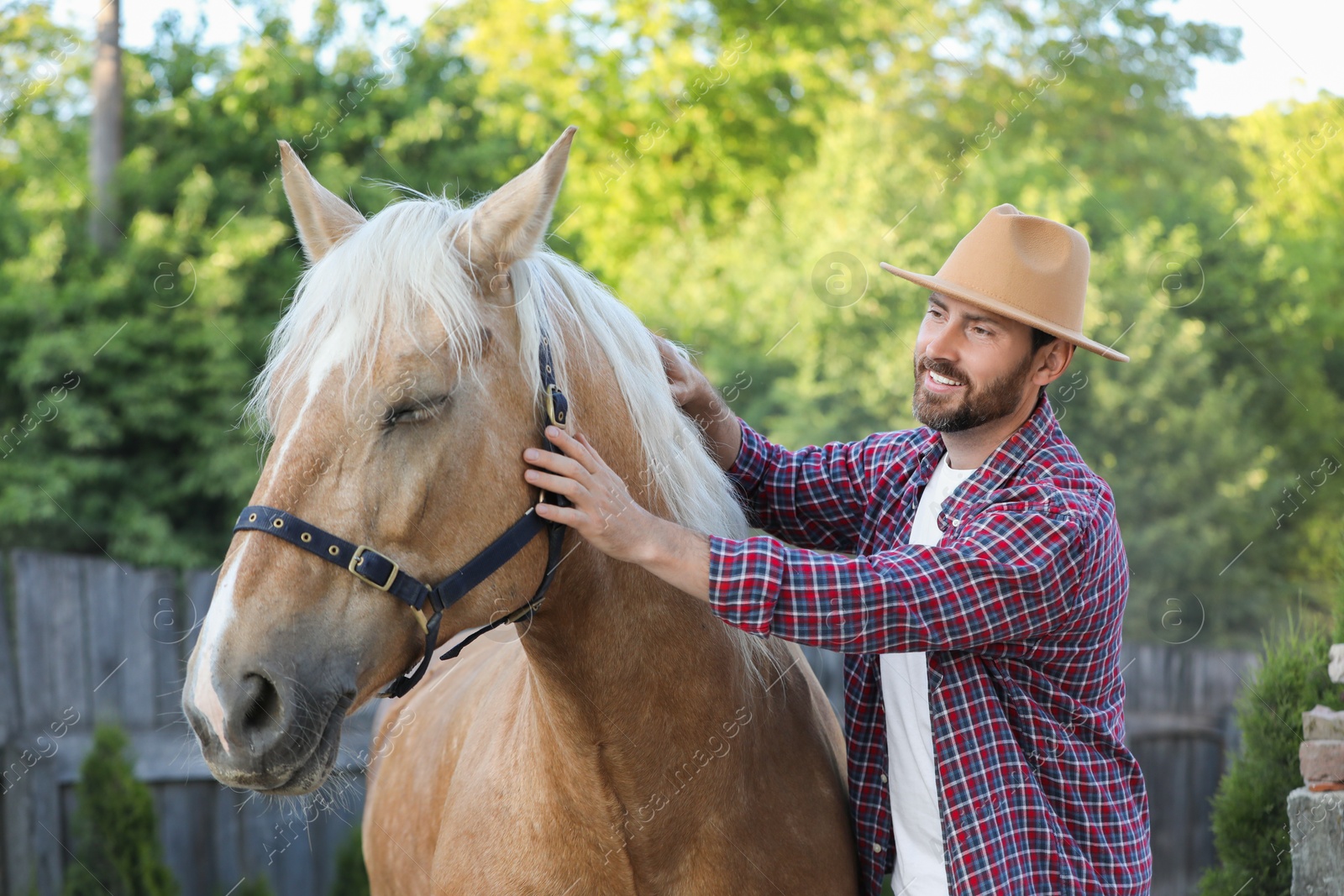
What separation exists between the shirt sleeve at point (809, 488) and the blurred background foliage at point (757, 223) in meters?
1.01

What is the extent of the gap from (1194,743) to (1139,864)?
685 centimetres

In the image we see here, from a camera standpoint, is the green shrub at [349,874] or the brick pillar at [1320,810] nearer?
the brick pillar at [1320,810]

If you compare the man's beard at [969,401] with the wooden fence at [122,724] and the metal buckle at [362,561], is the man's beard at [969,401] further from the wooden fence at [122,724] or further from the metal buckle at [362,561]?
the wooden fence at [122,724]

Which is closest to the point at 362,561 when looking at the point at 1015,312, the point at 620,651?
the point at 620,651

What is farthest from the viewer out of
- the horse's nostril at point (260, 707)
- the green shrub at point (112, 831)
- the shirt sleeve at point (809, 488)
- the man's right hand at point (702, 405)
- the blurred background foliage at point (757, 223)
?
the blurred background foliage at point (757, 223)

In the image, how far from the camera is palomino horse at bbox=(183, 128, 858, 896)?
5.27 feet

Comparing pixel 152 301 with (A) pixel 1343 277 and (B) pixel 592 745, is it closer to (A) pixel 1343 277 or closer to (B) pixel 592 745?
(B) pixel 592 745

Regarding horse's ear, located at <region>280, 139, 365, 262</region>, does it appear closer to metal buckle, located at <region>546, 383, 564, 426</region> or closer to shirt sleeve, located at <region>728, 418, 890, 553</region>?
metal buckle, located at <region>546, 383, 564, 426</region>

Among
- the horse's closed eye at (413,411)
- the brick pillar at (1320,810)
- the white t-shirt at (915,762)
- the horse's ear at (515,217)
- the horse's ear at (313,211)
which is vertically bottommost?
the brick pillar at (1320,810)

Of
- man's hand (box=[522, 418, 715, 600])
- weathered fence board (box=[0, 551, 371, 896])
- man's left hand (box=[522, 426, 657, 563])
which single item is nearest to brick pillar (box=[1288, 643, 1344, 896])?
man's hand (box=[522, 418, 715, 600])

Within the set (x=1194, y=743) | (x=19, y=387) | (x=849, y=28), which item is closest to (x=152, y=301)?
(x=19, y=387)

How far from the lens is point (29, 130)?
8.39 metres

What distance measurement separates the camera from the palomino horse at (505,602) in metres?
1.61

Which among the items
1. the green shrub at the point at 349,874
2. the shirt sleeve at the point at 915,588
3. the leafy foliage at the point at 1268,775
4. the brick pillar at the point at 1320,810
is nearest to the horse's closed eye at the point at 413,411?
the shirt sleeve at the point at 915,588
